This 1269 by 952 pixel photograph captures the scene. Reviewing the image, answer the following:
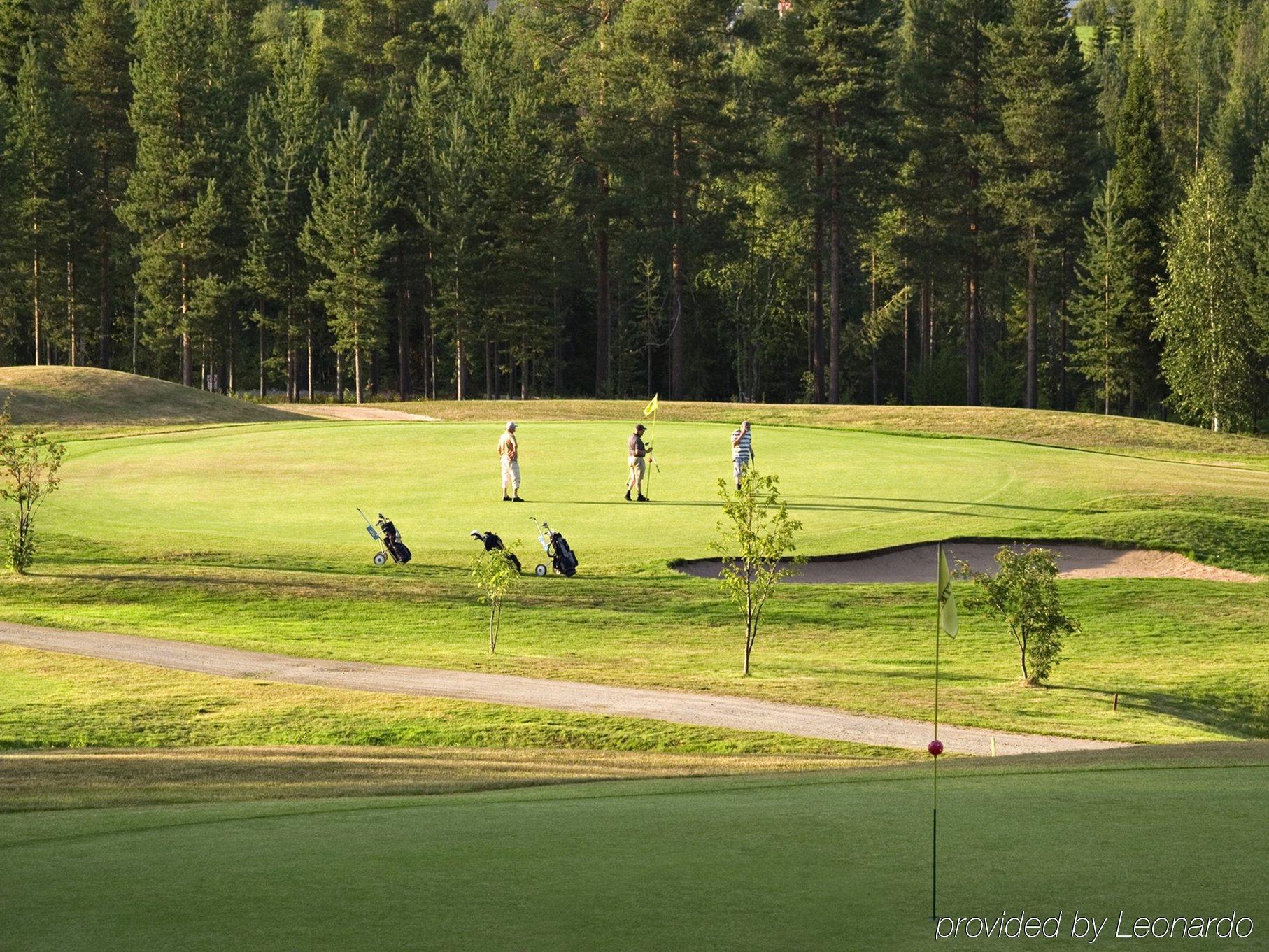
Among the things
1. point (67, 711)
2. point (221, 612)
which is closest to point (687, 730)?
point (67, 711)

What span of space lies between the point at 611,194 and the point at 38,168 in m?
30.7

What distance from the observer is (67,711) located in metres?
18.0

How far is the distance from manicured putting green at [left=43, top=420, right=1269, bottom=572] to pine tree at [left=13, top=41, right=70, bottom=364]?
133 ft

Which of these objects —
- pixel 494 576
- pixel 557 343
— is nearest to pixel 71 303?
pixel 557 343

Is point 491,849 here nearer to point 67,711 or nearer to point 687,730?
point 687,730

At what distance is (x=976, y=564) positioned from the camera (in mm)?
28719

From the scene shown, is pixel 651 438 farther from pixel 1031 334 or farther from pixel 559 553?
pixel 1031 334

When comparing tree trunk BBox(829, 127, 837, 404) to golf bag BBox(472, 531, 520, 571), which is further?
tree trunk BBox(829, 127, 837, 404)

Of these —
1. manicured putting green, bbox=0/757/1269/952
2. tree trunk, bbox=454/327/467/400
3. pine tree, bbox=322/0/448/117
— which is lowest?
manicured putting green, bbox=0/757/1269/952

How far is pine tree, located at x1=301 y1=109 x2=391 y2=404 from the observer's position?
75.7 meters

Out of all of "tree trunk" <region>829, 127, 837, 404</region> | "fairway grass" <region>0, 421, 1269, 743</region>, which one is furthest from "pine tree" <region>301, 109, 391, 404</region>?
"fairway grass" <region>0, 421, 1269, 743</region>

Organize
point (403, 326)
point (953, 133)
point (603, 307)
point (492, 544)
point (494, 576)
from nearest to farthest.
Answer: point (494, 576) → point (492, 544) → point (953, 133) → point (603, 307) → point (403, 326)

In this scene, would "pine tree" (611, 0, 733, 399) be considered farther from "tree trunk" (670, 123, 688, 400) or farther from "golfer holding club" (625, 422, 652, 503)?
"golfer holding club" (625, 422, 652, 503)

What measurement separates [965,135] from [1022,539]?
55915 millimetres
